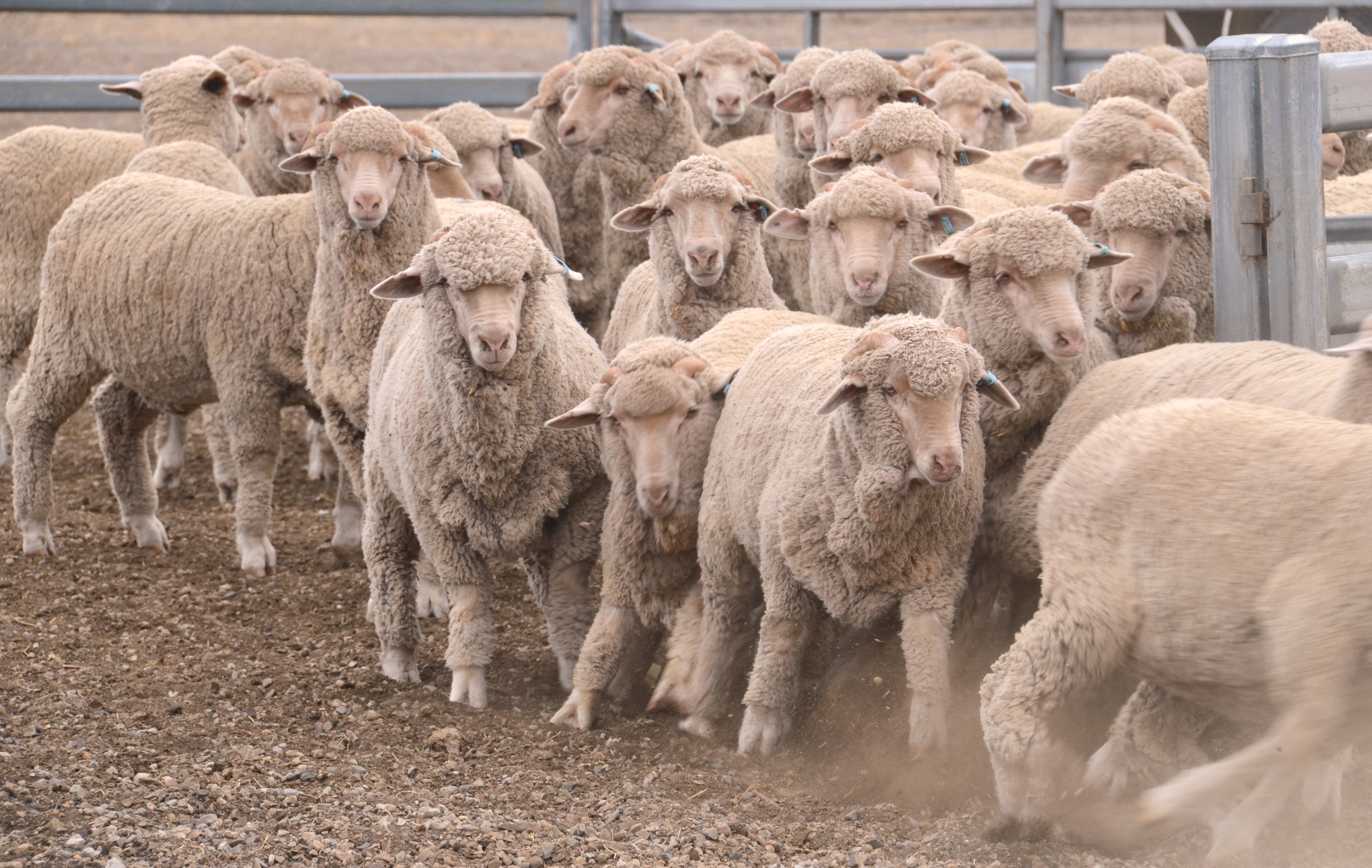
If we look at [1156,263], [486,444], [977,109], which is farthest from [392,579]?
[977,109]

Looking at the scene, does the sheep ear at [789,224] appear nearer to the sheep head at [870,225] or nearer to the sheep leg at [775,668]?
the sheep head at [870,225]

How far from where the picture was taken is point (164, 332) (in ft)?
22.8

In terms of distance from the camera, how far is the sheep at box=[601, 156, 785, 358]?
582 cm

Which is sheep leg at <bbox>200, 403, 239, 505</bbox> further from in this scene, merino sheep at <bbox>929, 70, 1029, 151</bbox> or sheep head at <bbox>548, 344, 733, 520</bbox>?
merino sheep at <bbox>929, 70, 1029, 151</bbox>

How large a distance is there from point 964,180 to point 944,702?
3598 millimetres

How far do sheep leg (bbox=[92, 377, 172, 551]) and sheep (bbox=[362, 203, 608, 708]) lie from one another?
2393mm

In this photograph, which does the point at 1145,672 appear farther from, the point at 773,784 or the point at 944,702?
the point at 773,784

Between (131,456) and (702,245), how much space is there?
135 inches

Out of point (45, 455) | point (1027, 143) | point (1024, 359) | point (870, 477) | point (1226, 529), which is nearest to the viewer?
point (1226, 529)

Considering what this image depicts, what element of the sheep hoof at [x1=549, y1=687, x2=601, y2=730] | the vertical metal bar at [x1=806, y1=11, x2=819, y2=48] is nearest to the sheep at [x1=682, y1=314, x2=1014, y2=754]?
the sheep hoof at [x1=549, y1=687, x2=601, y2=730]

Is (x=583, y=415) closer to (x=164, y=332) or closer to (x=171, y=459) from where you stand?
(x=164, y=332)

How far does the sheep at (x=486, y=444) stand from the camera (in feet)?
16.3

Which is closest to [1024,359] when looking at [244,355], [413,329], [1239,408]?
[1239,408]

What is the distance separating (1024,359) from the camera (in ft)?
14.8
